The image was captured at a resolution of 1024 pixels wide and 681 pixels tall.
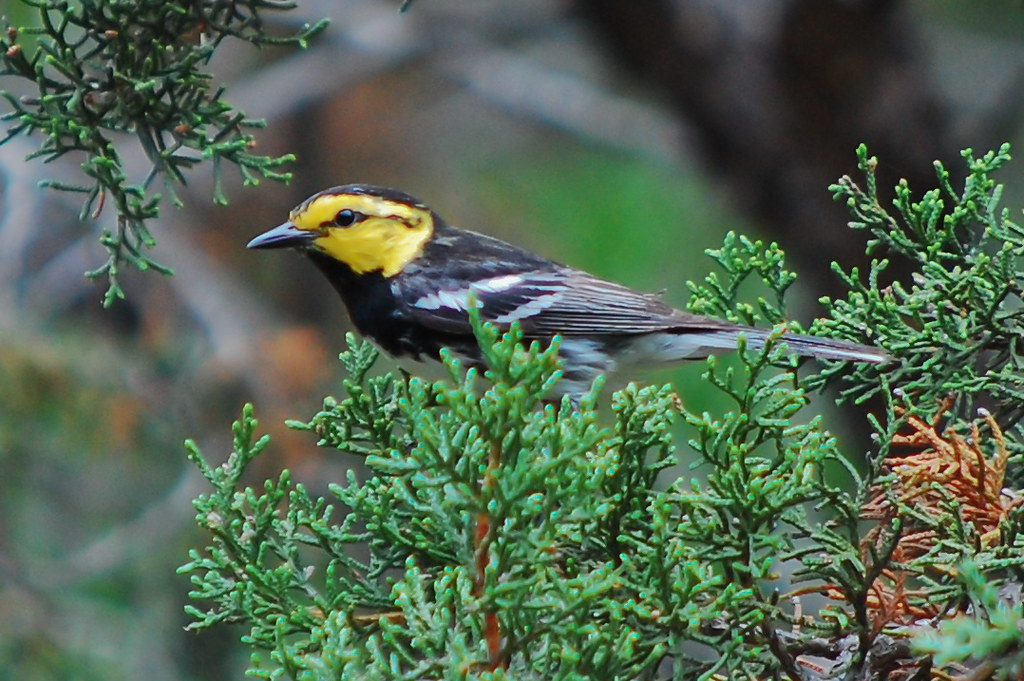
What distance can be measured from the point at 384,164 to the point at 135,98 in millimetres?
5516

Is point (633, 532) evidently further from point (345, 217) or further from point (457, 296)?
point (345, 217)

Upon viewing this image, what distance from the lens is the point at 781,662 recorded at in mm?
2023

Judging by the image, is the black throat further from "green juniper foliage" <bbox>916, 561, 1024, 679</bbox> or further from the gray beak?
"green juniper foliage" <bbox>916, 561, 1024, 679</bbox>

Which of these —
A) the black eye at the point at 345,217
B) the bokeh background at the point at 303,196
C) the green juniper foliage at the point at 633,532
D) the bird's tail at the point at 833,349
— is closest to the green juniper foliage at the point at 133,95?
the green juniper foliage at the point at 633,532

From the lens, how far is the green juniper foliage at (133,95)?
8.67 feet

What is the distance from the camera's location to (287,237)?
3.50 m

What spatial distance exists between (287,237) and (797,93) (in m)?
3.59

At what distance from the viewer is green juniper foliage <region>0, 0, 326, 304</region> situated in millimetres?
2643

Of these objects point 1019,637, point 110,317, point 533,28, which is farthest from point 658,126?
point 1019,637

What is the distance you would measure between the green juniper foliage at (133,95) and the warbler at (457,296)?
652 millimetres

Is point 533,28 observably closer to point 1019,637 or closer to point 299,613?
point 299,613

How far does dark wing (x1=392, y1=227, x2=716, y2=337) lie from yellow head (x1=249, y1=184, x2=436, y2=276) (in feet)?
0.28

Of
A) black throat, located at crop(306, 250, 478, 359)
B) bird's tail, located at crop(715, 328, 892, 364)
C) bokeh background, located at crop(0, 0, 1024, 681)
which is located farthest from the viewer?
bokeh background, located at crop(0, 0, 1024, 681)

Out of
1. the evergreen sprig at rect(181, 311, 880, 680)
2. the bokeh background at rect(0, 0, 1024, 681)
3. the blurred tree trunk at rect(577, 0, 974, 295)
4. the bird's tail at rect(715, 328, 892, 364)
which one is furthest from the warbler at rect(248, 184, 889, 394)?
the blurred tree trunk at rect(577, 0, 974, 295)
